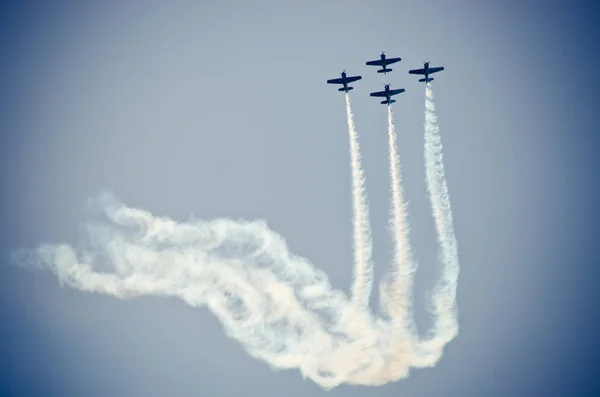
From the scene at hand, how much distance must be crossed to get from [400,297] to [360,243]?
4.51 metres

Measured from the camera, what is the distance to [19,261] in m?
56.9

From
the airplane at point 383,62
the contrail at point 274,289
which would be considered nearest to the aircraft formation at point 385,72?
the airplane at point 383,62

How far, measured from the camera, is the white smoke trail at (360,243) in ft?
180

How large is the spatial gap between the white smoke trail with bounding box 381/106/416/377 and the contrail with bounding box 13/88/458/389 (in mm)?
68

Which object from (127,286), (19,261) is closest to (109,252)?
(127,286)

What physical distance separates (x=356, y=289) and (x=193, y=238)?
1147cm

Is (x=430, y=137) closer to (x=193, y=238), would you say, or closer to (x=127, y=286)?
(x=193, y=238)

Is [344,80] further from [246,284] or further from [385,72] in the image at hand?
[246,284]

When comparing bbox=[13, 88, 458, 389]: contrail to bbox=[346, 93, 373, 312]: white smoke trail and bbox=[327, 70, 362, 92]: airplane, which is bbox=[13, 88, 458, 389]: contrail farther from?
bbox=[327, 70, 362, 92]: airplane

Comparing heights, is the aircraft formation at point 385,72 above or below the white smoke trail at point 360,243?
above

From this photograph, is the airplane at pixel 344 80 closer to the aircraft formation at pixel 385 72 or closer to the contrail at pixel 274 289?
the aircraft formation at pixel 385 72

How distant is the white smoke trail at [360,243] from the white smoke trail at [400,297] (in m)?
1.37

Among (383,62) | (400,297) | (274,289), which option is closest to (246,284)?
(274,289)

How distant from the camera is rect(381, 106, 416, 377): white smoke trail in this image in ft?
180
